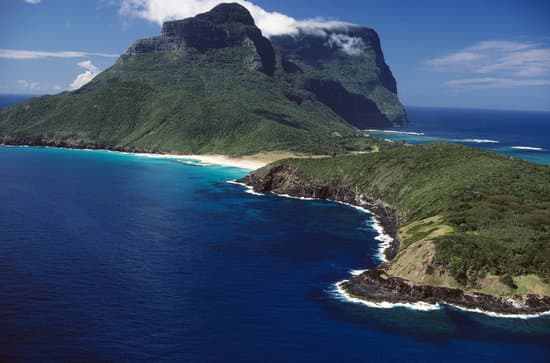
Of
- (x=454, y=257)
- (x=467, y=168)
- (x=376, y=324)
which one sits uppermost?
(x=467, y=168)

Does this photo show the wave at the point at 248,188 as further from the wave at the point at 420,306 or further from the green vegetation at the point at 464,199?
the wave at the point at 420,306

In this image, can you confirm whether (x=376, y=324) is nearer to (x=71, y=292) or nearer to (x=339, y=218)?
(x=71, y=292)

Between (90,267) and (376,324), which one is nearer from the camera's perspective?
(376,324)

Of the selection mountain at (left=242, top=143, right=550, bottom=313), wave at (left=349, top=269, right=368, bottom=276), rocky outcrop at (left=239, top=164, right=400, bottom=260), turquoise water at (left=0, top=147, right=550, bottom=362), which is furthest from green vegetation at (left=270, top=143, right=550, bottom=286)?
turquoise water at (left=0, top=147, right=550, bottom=362)

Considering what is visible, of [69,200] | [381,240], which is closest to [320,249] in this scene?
[381,240]

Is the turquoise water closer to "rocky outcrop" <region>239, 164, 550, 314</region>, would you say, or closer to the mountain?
"rocky outcrop" <region>239, 164, 550, 314</region>
